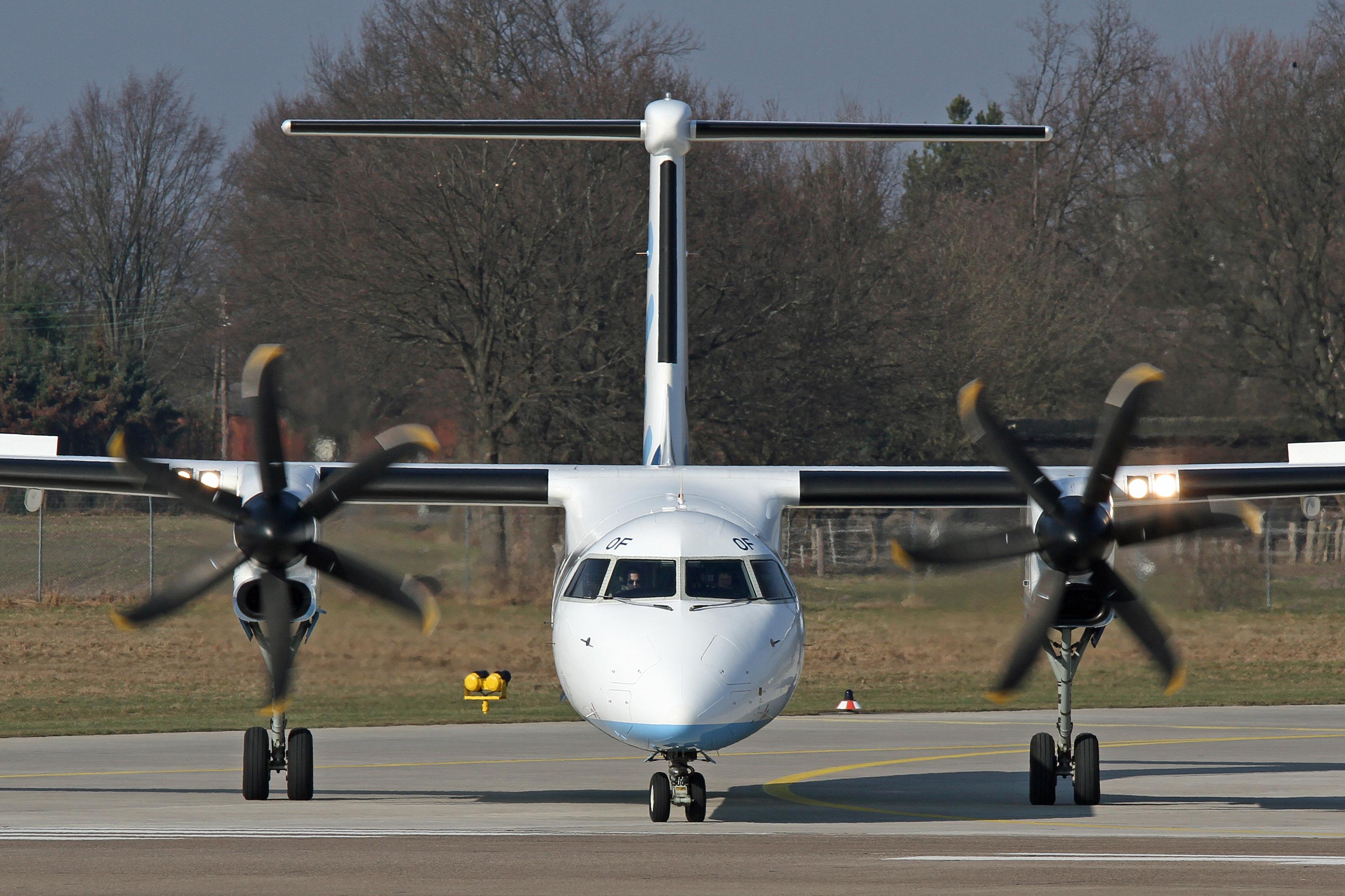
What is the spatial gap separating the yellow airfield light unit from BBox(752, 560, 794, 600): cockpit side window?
13.7 meters

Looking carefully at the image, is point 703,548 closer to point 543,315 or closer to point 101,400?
point 543,315

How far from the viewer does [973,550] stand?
16094 millimetres

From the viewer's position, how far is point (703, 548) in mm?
14812

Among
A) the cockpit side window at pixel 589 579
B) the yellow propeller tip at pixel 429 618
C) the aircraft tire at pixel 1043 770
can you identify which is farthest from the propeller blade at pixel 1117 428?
the yellow propeller tip at pixel 429 618

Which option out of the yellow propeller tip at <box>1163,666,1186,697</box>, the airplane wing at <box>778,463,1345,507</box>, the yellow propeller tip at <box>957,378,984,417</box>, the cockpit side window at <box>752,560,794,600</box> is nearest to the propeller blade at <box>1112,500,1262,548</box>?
the yellow propeller tip at <box>1163,666,1186,697</box>

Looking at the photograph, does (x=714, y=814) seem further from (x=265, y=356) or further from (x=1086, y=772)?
(x=265, y=356)

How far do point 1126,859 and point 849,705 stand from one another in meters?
15.3

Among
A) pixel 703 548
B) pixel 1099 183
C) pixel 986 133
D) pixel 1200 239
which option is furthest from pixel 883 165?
pixel 703 548

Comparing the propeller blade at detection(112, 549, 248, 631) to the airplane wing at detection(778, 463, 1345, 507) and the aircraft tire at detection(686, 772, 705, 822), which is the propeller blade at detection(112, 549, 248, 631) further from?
the airplane wing at detection(778, 463, 1345, 507)

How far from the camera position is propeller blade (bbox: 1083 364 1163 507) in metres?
15.7

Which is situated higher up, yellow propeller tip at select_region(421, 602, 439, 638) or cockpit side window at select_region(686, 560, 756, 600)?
cockpit side window at select_region(686, 560, 756, 600)

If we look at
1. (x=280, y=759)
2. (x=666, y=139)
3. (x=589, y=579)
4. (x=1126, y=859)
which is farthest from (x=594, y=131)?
(x=1126, y=859)

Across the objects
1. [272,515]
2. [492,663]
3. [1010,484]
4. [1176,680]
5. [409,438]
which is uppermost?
[409,438]

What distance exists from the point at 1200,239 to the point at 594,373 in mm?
18858
